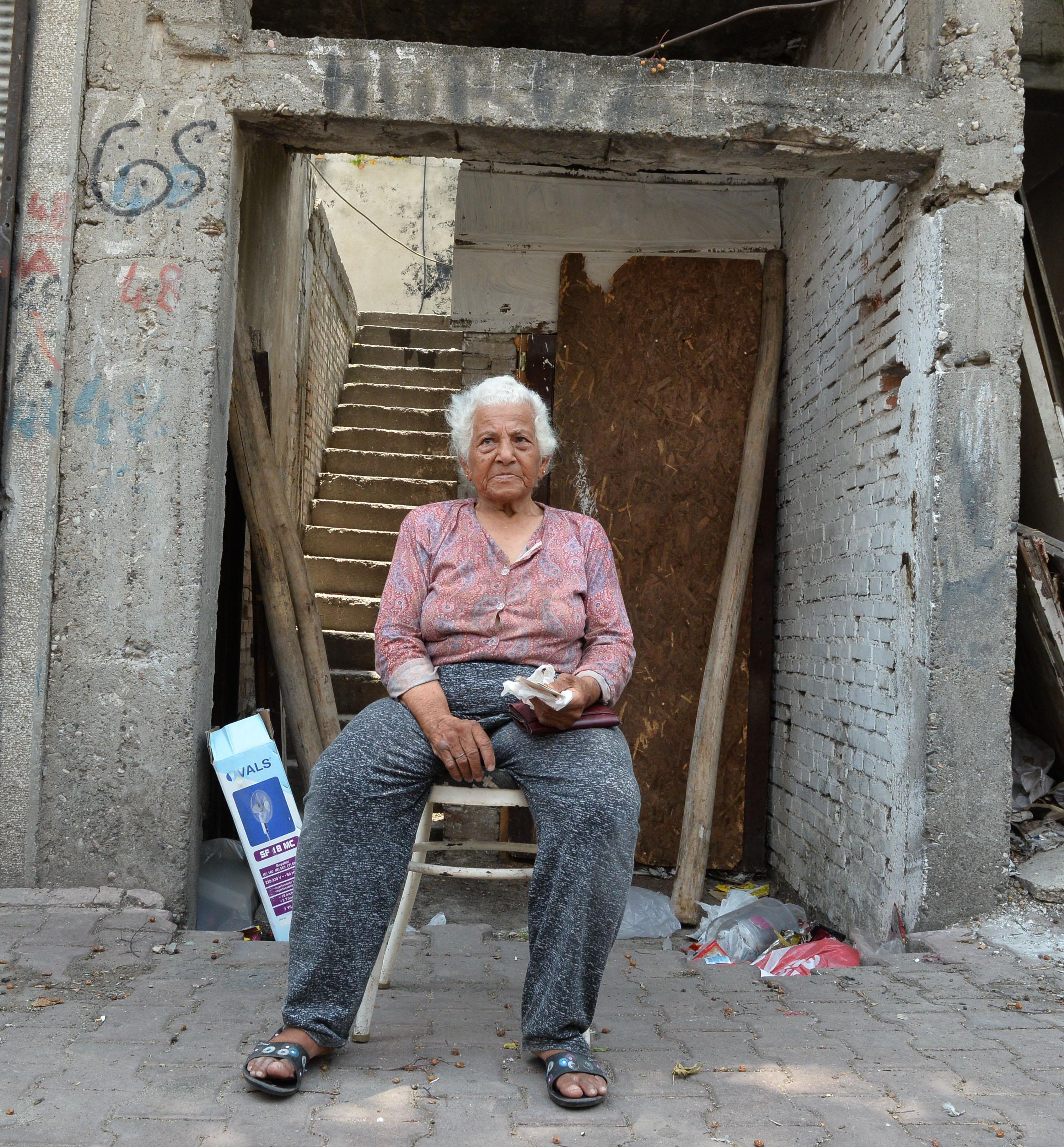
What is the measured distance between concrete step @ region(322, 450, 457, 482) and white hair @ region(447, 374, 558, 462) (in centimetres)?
495

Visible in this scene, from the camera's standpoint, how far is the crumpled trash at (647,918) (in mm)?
4016

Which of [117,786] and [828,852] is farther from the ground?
[117,786]

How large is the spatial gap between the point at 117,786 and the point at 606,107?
2.79m

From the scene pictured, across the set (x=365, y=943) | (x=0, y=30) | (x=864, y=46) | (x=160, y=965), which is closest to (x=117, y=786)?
(x=160, y=965)

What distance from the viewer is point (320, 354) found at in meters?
7.66

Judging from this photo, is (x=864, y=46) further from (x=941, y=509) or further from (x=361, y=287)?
(x=361, y=287)

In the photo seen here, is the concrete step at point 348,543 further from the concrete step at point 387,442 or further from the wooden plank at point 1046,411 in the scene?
the wooden plank at point 1046,411

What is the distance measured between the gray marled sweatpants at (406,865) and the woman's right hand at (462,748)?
53 mm

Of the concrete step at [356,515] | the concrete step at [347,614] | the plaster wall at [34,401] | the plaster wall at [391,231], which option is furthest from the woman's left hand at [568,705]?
the plaster wall at [391,231]

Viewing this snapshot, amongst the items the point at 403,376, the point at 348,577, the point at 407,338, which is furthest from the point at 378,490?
the point at 407,338

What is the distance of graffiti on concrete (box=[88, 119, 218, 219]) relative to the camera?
11.4 ft

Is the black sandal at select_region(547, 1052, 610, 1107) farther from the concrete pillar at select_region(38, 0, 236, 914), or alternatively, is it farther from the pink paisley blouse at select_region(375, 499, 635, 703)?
the concrete pillar at select_region(38, 0, 236, 914)

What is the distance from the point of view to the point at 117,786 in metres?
3.37

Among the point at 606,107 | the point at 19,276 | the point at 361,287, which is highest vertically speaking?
the point at 361,287
